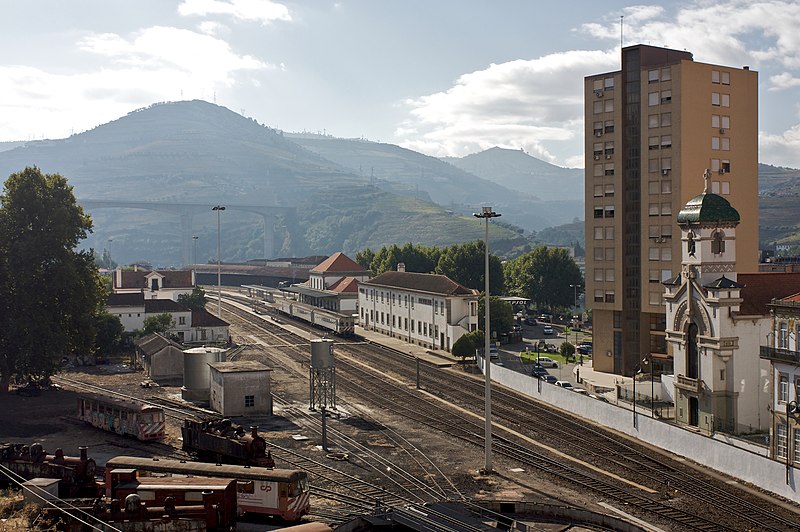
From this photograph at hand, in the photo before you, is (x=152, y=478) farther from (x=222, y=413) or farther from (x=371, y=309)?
(x=371, y=309)

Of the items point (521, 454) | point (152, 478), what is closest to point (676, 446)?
point (521, 454)

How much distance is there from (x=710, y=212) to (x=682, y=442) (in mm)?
18108

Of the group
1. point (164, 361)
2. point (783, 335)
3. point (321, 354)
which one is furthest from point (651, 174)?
point (164, 361)

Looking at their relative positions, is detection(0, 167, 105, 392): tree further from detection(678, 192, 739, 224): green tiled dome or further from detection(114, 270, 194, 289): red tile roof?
detection(114, 270, 194, 289): red tile roof

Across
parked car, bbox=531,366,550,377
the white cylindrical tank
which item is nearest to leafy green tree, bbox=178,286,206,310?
parked car, bbox=531,366,550,377

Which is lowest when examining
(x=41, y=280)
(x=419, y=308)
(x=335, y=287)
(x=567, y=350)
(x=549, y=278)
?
(x=567, y=350)

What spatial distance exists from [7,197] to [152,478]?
163ft

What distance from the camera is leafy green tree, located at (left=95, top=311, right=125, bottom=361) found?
93.4 m

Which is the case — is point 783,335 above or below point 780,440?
above

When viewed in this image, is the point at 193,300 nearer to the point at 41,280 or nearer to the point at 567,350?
the point at 41,280

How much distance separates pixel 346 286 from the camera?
136125 mm

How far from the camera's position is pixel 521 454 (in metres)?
51.6

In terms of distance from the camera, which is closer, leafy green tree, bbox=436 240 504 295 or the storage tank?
the storage tank

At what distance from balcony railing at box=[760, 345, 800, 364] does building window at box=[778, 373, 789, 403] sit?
1.14 metres
